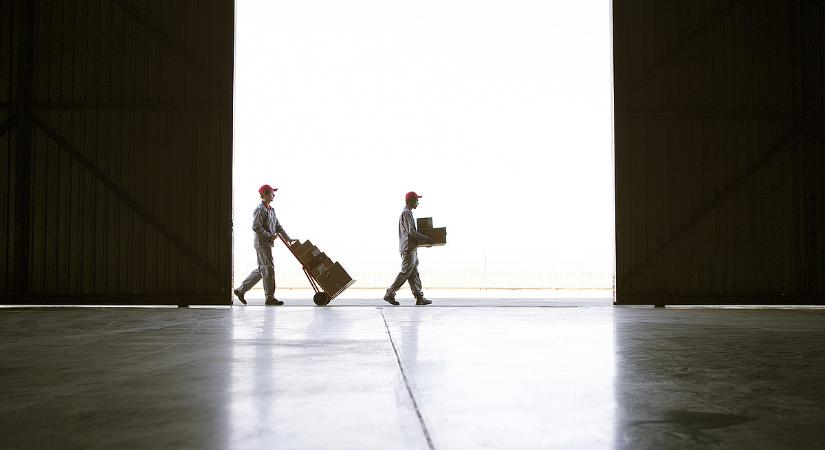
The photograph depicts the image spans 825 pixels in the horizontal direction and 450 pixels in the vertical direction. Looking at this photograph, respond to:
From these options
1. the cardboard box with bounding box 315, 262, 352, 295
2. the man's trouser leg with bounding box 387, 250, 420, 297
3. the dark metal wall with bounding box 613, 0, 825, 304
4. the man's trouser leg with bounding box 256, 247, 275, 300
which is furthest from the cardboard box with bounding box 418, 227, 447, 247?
the dark metal wall with bounding box 613, 0, 825, 304

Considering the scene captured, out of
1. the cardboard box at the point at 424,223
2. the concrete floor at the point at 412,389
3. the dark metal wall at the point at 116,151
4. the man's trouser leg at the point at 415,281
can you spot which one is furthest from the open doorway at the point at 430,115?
the concrete floor at the point at 412,389

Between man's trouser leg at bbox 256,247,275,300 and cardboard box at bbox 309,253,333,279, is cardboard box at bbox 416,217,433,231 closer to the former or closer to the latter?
cardboard box at bbox 309,253,333,279

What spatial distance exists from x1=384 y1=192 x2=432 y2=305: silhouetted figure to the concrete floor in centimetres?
457

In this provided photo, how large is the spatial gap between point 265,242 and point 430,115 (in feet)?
42.5

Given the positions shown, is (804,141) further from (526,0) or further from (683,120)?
(526,0)

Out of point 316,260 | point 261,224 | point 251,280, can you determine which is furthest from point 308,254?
point 251,280

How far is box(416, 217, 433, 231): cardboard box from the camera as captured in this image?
34.3ft

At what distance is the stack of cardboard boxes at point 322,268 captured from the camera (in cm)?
981

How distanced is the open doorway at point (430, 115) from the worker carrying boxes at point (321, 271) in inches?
356

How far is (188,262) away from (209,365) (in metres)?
6.71

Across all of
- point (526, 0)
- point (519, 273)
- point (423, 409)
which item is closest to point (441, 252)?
point (519, 273)

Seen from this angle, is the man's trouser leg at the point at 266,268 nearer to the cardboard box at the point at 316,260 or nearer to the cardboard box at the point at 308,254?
the cardboard box at the point at 308,254

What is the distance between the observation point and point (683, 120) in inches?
406

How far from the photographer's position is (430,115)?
22172mm
